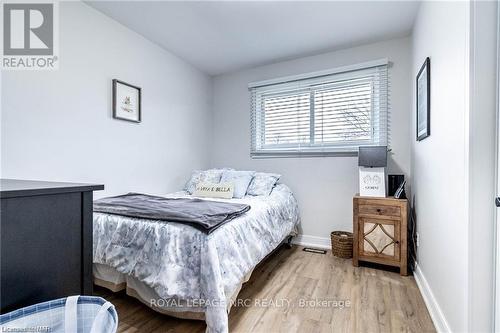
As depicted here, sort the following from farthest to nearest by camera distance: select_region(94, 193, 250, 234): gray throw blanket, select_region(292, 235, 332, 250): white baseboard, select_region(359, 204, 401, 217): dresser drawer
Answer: select_region(292, 235, 332, 250): white baseboard, select_region(359, 204, 401, 217): dresser drawer, select_region(94, 193, 250, 234): gray throw blanket

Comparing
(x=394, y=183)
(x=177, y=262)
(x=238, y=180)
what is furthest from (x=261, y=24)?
(x=177, y=262)

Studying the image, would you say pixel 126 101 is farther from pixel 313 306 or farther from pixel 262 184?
pixel 313 306

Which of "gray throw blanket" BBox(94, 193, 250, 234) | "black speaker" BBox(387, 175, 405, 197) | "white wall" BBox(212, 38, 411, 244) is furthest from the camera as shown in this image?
"white wall" BBox(212, 38, 411, 244)

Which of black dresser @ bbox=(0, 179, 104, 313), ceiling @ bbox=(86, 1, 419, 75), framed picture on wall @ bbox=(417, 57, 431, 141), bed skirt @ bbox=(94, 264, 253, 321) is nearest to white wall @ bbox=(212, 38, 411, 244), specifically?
ceiling @ bbox=(86, 1, 419, 75)

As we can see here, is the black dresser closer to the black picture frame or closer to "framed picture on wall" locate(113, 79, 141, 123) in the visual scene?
"framed picture on wall" locate(113, 79, 141, 123)

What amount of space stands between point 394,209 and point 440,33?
1.40 metres

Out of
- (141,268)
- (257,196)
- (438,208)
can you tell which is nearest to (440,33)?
(438,208)

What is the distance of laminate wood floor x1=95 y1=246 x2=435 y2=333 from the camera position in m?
1.48

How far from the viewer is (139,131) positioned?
8.50ft

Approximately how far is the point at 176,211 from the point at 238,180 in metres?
1.23

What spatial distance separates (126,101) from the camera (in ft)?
7.97

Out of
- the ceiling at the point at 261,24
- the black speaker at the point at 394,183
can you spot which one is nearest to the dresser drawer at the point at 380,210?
the black speaker at the point at 394,183

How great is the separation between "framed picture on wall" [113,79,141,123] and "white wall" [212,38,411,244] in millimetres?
1334

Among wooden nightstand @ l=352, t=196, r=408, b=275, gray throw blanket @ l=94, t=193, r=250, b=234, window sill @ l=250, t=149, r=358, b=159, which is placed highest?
window sill @ l=250, t=149, r=358, b=159
